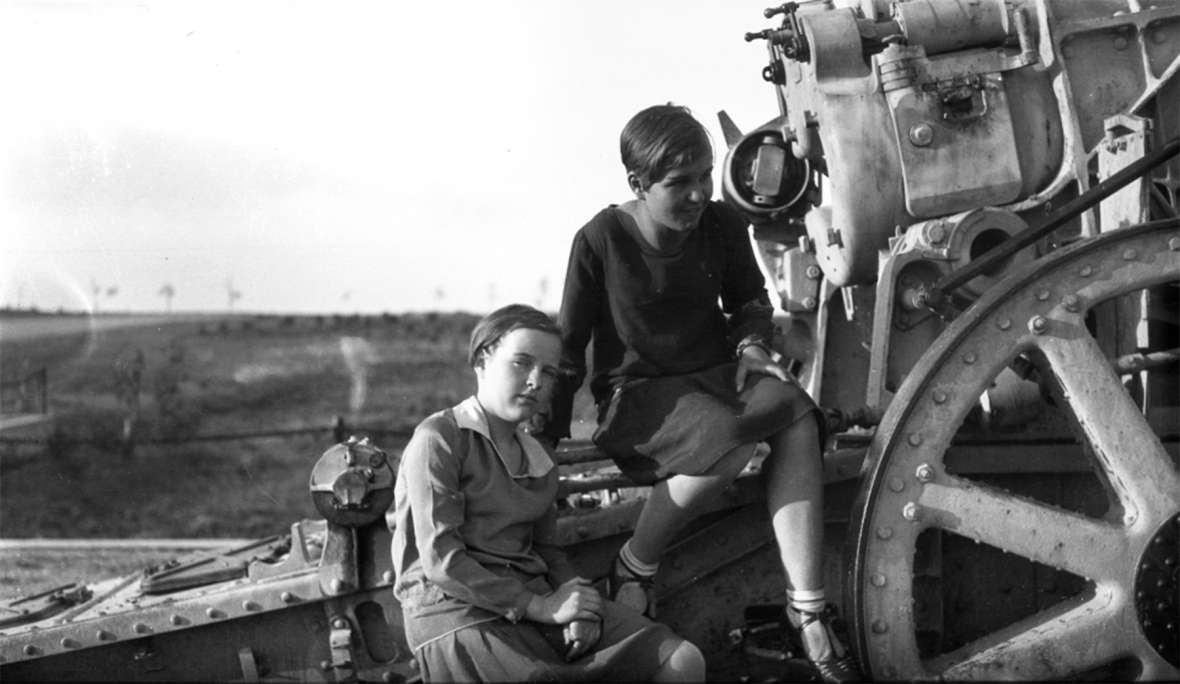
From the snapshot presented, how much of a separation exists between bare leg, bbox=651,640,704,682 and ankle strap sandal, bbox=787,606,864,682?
43 cm

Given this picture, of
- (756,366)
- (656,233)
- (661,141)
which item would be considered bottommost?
(756,366)

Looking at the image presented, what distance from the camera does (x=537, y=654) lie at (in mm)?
3617

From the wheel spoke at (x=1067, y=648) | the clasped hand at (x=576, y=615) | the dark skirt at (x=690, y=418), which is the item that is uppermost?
the dark skirt at (x=690, y=418)

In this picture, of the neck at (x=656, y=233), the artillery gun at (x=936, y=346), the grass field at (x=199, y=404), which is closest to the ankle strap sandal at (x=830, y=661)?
the artillery gun at (x=936, y=346)

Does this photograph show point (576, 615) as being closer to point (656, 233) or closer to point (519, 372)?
point (519, 372)

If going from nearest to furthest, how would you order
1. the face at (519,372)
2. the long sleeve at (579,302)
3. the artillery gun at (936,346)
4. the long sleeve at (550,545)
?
the face at (519,372), the long sleeve at (550,545), the artillery gun at (936,346), the long sleeve at (579,302)

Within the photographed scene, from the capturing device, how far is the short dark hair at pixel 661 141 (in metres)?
3.97

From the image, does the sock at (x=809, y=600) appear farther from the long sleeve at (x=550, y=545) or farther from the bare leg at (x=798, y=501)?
the long sleeve at (x=550, y=545)

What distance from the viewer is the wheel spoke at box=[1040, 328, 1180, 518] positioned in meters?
3.98

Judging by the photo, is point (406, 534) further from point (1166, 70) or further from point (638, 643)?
point (1166, 70)

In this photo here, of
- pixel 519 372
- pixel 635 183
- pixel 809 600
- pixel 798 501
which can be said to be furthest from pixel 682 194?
pixel 809 600

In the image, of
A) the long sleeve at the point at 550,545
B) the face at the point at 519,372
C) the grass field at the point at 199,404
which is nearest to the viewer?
the face at the point at 519,372

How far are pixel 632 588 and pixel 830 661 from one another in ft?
1.75

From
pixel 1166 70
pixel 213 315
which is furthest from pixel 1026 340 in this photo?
pixel 213 315
